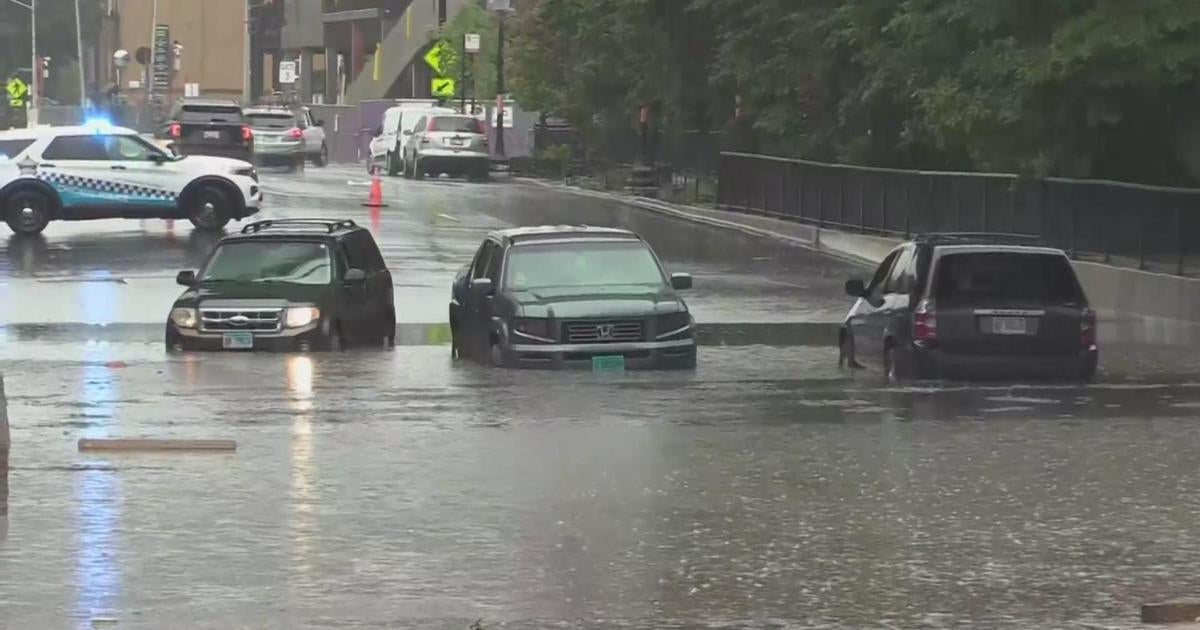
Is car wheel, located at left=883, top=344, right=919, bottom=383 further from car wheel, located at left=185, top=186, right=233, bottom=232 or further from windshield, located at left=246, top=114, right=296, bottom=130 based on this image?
windshield, located at left=246, top=114, right=296, bottom=130

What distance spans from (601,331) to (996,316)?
12.2ft

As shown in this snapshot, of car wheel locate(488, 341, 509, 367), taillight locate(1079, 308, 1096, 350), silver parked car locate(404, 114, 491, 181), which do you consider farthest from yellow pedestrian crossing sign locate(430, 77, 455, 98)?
taillight locate(1079, 308, 1096, 350)

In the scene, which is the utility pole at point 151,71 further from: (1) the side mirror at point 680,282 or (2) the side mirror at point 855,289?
(2) the side mirror at point 855,289

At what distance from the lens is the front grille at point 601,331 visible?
20219mm

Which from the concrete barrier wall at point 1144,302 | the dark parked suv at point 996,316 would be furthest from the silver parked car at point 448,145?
the dark parked suv at point 996,316

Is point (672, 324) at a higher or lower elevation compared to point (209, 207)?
lower

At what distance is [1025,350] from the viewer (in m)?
19.2

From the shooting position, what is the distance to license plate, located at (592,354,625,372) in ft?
66.2

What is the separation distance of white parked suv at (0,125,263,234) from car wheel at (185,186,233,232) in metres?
0.02

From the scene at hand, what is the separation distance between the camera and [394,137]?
5903 cm

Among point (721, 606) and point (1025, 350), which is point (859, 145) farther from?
point (721, 606)

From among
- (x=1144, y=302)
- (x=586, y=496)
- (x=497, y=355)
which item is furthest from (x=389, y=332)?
(x=586, y=496)

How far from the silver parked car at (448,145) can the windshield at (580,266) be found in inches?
1340

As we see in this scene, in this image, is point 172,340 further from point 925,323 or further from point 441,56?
point 441,56
